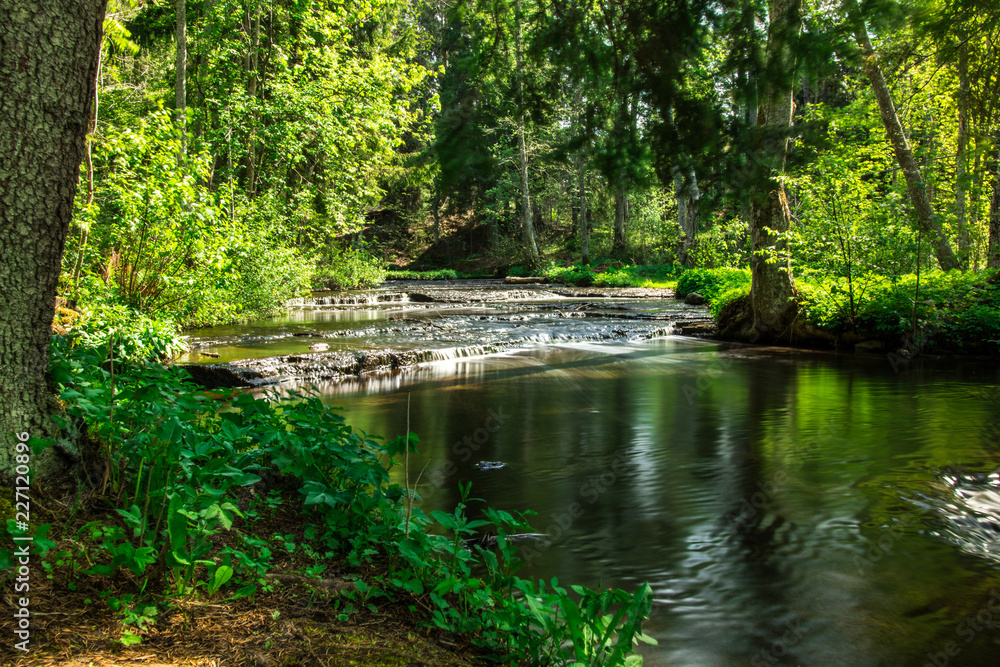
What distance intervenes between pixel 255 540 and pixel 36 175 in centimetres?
174

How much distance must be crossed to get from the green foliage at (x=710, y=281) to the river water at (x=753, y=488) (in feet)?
26.6

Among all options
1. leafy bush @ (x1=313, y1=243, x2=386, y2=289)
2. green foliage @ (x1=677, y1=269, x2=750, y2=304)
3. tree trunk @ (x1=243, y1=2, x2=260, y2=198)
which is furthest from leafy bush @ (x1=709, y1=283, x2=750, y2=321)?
tree trunk @ (x1=243, y1=2, x2=260, y2=198)

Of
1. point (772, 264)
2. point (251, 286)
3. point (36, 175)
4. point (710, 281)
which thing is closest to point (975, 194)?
point (772, 264)

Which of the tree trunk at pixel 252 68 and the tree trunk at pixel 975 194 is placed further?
the tree trunk at pixel 252 68

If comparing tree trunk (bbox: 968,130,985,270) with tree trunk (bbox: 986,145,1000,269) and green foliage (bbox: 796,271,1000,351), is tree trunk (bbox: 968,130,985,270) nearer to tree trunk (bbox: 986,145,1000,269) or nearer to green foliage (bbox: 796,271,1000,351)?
tree trunk (bbox: 986,145,1000,269)

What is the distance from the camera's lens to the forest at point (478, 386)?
2.22 meters

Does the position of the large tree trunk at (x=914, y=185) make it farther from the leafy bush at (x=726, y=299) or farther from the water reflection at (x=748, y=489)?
the leafy bush at (x=726, y=299)

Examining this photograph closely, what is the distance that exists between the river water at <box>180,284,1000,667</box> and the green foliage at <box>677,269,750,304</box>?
8106 mm

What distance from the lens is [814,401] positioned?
8258mm

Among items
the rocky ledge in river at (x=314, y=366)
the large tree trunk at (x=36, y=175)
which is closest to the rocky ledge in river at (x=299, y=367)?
the rocky ledge in river at (x=314, y=366)

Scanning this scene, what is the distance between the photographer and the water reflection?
10.2 ft

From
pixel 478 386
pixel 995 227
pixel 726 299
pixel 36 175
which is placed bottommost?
pixel 478 386

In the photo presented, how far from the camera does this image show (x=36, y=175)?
7.89ft

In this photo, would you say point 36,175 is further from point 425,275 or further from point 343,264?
point 425,275
